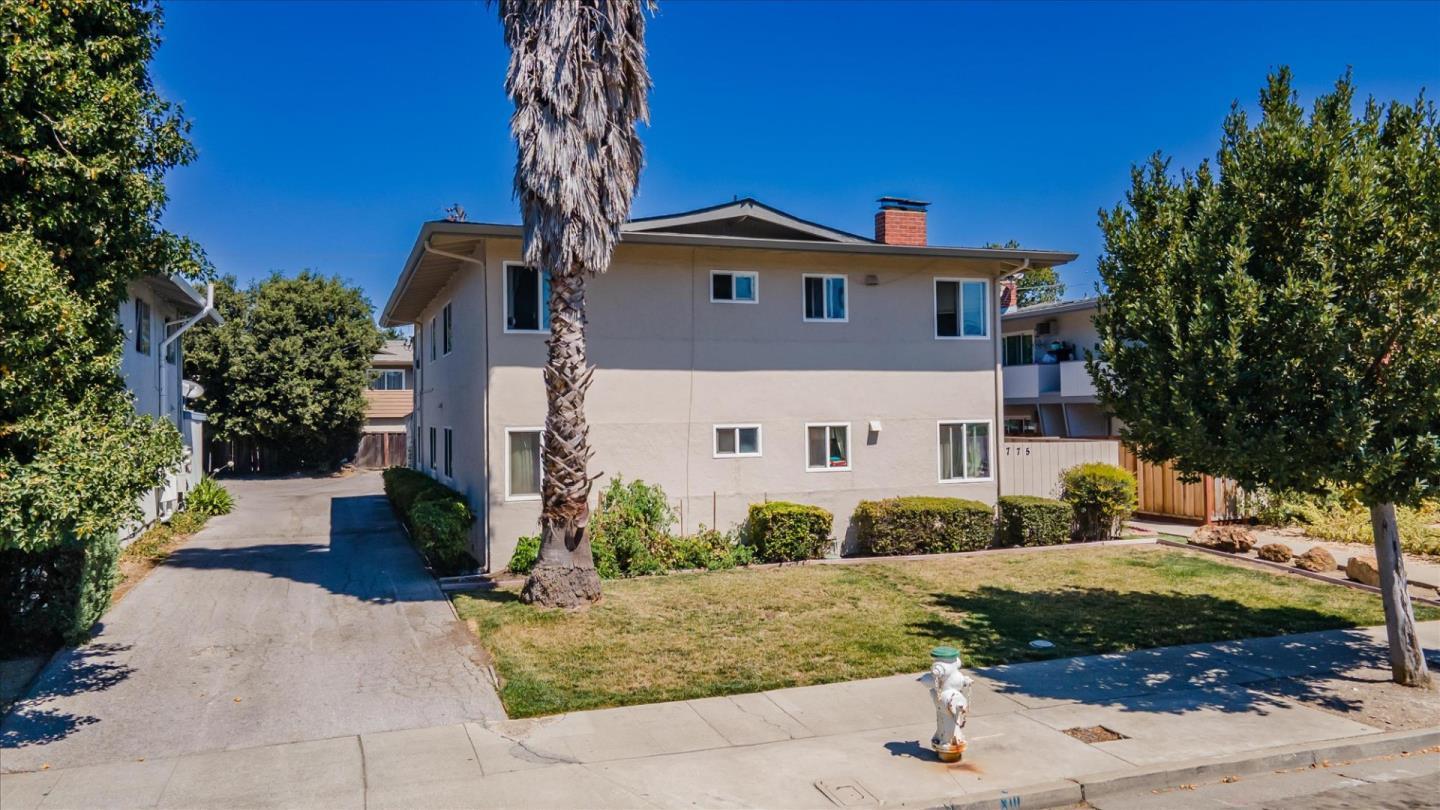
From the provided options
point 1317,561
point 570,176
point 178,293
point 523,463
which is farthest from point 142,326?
point 1317,561

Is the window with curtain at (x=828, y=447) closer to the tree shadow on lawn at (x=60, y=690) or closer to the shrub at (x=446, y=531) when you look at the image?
the shrub at (x=446, y=531)

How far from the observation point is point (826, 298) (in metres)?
17.1

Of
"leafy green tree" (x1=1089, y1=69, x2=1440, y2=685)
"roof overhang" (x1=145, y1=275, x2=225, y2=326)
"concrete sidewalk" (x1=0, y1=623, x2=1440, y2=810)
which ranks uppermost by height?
"roof overhang" (x1=145, y1=275, x2=225, y2=326)

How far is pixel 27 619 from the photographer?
975cm

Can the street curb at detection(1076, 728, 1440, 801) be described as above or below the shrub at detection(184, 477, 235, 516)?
→ below

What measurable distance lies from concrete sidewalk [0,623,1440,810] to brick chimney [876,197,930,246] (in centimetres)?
1051

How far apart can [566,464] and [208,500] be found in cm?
1547

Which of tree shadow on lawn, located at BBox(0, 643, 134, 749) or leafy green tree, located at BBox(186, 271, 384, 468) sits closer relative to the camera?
tree shadow on lawn, located at BBox(0, 643, 134, 749)

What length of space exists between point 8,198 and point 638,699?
6856mm

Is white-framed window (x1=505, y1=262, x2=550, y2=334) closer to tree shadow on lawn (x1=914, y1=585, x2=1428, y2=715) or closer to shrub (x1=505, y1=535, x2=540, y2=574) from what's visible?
shrub (x1=505, y1=535, x2=540, y2=574)

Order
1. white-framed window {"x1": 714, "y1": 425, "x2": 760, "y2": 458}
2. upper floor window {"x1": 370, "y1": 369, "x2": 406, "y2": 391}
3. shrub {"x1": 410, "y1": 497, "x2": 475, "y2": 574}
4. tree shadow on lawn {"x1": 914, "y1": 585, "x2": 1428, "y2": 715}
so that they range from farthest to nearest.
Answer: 1. upper floor window {"x1": 370, "y1": 369, "x2": 406, "y2": 391}
2. white-framed window {"x1": 714, "y1": 425, "x2": 760, "y2": 458}
3. shrub {"x1": 410, "y1": 497, "x2": 475, "y2": 574}
4. tree shadow on lawn {"x1": 914, "y1": 585, "x2": 1428, "y2": 715}

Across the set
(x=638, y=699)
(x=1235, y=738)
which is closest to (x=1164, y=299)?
(x=1235, y=738)

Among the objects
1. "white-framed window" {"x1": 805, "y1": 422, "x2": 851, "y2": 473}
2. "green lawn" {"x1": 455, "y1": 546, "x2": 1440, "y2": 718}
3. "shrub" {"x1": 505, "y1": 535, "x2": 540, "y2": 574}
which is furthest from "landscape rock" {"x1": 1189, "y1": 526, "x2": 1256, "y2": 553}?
"shrub" {"x1": 505, "y1": 535, "x2": 540, "y2": 574}

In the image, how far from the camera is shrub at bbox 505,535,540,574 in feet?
46.4
